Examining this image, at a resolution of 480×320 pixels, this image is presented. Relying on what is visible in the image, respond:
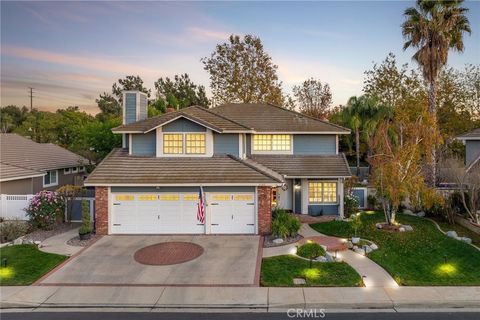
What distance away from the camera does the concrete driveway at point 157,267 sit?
1189 cm

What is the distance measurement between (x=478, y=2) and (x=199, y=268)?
2513 centimetres

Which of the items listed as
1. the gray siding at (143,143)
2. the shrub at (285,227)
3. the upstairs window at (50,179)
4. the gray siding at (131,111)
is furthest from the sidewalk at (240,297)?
the upstairs window at (50,179)

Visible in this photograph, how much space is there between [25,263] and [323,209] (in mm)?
15837

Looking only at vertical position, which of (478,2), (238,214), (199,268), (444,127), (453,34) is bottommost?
(199,268)

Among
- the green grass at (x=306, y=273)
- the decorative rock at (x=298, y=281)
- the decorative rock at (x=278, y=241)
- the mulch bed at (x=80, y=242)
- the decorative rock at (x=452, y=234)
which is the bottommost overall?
the decorative rock at (x=298, y=281)

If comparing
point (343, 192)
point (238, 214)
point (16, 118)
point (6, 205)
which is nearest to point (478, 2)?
point (343, 192)

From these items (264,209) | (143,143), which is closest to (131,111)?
(143,143)

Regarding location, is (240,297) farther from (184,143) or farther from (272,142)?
(272,142)

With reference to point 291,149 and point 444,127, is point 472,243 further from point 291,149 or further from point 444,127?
point 444,127

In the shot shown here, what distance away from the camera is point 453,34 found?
22438 millimetres

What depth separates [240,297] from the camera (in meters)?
10.5

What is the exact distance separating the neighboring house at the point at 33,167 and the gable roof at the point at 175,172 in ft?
26.7

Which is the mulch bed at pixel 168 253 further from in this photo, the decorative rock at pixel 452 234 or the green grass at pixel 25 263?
the decorative rock at pixel 452 234

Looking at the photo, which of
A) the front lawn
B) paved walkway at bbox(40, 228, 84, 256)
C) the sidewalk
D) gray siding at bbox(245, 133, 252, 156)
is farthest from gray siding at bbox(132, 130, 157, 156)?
the front lawn
